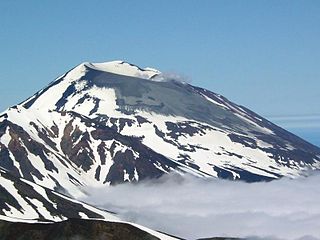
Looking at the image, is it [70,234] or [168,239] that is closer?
[70,234]

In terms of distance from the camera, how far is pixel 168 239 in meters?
191

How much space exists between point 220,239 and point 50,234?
5460cm

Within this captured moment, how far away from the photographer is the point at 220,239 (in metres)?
158

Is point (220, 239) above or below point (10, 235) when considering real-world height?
above

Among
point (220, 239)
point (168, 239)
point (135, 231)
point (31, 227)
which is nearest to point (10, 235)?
point (31, 227)

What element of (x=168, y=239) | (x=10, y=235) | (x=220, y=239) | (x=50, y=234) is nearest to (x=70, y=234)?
(x=50, y=234)

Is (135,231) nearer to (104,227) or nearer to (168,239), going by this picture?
(104,227)

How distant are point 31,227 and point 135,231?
1808 centimetres

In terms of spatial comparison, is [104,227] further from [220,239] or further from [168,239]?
[168,239]

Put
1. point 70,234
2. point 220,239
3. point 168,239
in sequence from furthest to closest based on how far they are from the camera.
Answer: point 168,239, point 220,239, point 70,234

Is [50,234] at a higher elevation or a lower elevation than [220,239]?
lower

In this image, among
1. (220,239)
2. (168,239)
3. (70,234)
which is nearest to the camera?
(70,234)

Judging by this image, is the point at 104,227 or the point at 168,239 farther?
the point at 168,239

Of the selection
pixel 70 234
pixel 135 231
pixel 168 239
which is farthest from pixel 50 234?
pixel 168 239
